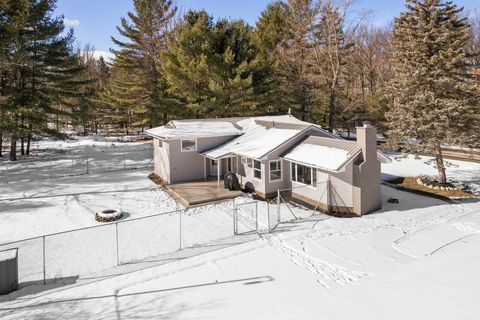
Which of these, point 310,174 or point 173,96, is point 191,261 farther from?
point 173,96

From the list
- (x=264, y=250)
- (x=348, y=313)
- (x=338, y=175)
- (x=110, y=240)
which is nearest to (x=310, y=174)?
(x=338, y=175)

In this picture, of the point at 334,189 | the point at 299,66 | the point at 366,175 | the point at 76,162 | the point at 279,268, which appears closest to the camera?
the point at 279,268

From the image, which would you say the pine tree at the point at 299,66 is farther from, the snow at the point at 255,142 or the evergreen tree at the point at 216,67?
the snow at the point at 255,142

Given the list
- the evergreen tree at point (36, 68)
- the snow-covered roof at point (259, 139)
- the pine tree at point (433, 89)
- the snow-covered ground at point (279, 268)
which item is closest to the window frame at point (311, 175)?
the snow-covered roof at point (259, 139)

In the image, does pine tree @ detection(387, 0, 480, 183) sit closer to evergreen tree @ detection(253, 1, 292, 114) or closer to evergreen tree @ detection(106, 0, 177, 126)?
evergreen tree @ detection(253, 1, 292, 114)

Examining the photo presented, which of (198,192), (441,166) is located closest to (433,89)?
(441,166)

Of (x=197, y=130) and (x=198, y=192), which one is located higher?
(x=197, y=130)

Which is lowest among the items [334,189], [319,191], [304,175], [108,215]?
[108,215]

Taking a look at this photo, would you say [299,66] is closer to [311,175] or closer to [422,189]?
[422,189]
